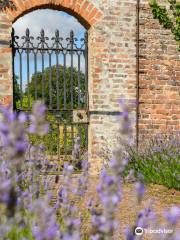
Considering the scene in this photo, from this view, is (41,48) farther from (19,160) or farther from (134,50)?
(19,160)

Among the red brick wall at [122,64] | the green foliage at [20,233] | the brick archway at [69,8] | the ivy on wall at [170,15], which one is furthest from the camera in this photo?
the ivy on wall at [170,15]

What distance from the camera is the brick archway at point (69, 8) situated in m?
8.12

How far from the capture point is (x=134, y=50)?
348 inches

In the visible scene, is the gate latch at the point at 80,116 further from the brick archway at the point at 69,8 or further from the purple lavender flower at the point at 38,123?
the purple lavender flower at the point at 38,123

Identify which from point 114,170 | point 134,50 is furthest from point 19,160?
point 134,50

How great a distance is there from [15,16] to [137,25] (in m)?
2.24

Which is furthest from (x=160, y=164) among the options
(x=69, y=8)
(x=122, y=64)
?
(x=69, y=8)

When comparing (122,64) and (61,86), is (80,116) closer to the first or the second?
(122,64)

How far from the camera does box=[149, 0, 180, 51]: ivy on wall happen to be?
8.84 m

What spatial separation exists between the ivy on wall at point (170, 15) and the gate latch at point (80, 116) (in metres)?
2.22

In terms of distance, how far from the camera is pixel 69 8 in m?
8.38

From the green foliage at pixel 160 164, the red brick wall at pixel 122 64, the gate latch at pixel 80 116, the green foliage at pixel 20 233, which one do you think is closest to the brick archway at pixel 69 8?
the red brick wall at pixel 122 64

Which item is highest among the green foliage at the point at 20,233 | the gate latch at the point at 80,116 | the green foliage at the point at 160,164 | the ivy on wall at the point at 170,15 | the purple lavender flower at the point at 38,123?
the ivy on wall at the point at 170,15

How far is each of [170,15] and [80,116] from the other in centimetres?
266
